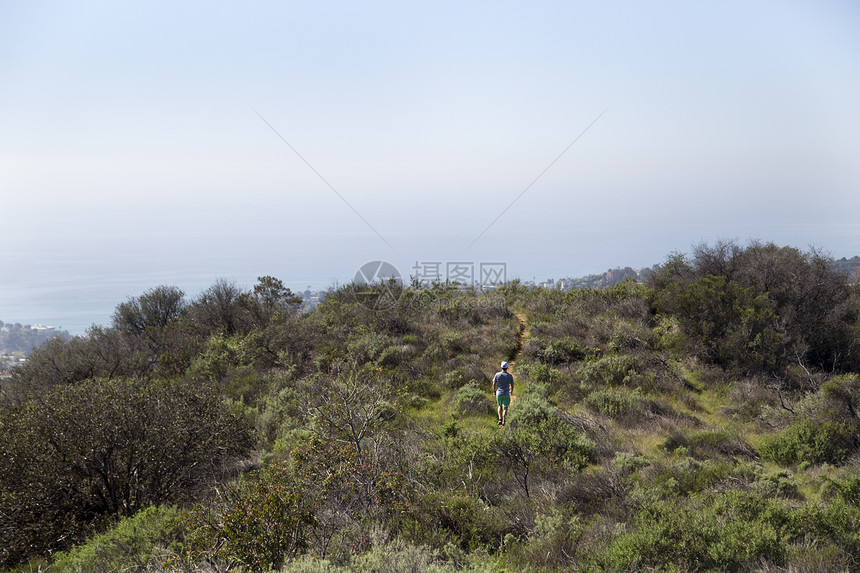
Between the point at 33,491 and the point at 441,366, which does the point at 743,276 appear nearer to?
the point at 441,366

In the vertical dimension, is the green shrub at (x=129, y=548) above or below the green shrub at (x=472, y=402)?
below

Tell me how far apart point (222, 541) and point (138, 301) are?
23.6 m

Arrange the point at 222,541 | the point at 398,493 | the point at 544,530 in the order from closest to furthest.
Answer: the point at 222,541 < the point at 544,530 < the point at 398,493

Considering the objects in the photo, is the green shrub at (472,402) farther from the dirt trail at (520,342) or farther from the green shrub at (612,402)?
the green shrub at (612,402)

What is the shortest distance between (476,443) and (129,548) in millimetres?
5067

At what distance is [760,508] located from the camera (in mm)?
4859

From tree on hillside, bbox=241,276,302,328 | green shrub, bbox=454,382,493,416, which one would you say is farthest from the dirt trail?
tree on hillside, bbox=241,276,302,328

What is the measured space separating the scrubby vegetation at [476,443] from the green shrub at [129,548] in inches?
1.3

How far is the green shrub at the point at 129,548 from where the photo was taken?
5219 mm

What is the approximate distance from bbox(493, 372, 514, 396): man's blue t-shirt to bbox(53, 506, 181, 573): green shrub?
21.4ft

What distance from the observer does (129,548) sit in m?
5.50

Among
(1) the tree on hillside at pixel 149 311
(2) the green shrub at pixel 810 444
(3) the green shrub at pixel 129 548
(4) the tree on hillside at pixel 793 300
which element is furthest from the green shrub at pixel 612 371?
(1) the tree on hillside at pixel 149 311

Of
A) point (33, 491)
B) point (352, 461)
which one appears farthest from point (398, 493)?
point (33, 491)

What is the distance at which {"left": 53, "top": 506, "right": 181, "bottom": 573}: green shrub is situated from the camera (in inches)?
205
